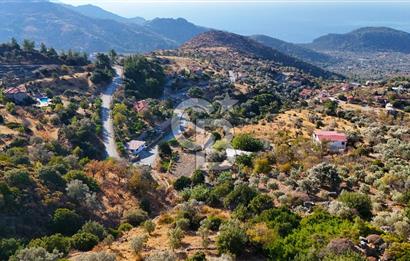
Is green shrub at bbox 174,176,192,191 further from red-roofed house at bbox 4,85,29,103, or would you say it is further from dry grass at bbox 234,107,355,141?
red-roofed house at bbox 4,85,29,103

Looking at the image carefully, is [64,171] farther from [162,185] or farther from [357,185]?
[357,185]

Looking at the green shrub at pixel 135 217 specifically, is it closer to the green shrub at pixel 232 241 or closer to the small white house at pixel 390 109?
the green shrub at pixel 232 241

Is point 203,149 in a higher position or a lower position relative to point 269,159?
lower

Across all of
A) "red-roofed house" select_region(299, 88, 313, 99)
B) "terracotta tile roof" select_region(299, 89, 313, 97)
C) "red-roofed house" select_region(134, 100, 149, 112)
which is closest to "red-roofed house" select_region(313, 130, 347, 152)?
"red-roofed house" select_region(134, 100, 149, 112)

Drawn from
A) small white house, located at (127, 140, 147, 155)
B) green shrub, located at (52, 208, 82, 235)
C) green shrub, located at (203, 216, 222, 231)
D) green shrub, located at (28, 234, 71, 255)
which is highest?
green shrub, located at (203, 216, 222, 231)

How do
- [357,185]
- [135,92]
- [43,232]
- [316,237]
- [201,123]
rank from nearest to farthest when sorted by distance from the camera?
[316,237], [43,232], [357,185], [201,123], [135,92]

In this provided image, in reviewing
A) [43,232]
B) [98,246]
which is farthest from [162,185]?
[98,246]

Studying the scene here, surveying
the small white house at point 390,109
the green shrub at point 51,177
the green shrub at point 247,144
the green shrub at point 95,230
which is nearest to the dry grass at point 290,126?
the green shrub at point 247,144
